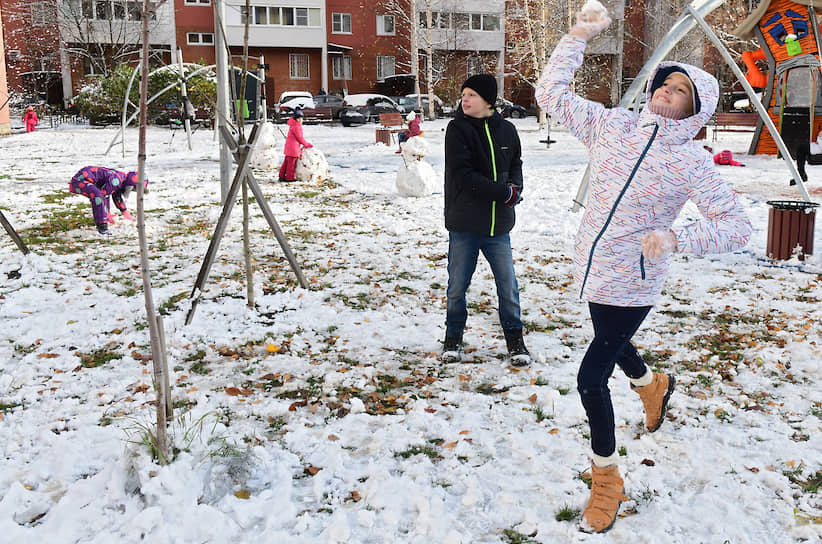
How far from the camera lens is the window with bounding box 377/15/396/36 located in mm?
46031

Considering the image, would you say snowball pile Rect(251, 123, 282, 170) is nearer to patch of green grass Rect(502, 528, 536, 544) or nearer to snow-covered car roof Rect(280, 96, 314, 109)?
patch of green grass Rect(502, 528, 536, 544)

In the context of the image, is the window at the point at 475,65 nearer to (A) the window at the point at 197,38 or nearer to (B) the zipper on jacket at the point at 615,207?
(A) the window at the point at 197,38

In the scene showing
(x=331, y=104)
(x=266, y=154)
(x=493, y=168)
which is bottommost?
(x=493, y=168)

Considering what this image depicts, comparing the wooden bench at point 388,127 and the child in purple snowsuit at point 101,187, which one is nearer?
the child in purple snowsuit at point 101,187

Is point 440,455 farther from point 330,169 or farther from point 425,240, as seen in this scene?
point 330,169

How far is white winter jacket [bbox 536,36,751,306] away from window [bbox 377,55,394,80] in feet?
149

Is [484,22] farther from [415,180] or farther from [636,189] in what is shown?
[636,189]

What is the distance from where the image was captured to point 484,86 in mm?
4480

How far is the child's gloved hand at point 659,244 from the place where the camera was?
254 centimetres

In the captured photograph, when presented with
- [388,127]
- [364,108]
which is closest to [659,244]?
[388,127]

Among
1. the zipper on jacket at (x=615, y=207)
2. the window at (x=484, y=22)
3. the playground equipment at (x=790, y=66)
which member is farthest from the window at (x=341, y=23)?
the zipper on jacket at (x=615, y=207)

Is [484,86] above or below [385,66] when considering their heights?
below

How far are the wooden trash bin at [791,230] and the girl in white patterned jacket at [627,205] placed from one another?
5216 millimetres

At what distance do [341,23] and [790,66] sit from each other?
37.2 metres
